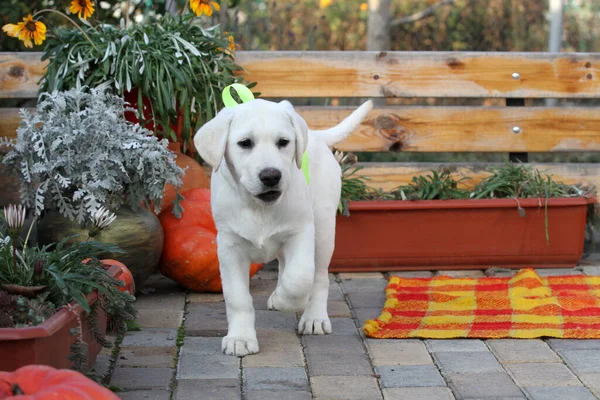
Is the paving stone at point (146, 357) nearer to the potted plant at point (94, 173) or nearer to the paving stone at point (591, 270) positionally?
the potted plant at point (94, 173)

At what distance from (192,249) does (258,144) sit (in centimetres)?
141

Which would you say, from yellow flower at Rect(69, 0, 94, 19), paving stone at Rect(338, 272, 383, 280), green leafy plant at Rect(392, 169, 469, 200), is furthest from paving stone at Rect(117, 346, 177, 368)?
yellow flower at Rect(69, 0, 94, 19)

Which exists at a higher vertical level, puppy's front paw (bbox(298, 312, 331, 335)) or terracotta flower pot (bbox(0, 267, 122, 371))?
terracotta flower pot (bbox(0, 267, 122, 371))

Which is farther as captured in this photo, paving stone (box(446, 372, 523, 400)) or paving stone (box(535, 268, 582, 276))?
paving stone (box(535, 268, 582, 276))

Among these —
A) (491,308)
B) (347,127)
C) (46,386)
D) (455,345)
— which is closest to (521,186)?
(491,308)

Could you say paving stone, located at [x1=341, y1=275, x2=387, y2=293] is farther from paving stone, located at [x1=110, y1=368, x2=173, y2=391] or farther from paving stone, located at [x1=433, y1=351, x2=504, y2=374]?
paving stone, located at [x1=110, y1=368, x2=173, y2=391]

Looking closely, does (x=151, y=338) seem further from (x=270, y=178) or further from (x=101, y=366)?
(x=270, y=178)

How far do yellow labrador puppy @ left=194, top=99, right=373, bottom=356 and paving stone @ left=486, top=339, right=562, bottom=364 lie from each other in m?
0.80

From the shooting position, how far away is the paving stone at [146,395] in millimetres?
3123

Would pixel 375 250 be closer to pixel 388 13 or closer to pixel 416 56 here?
pixel 416 56

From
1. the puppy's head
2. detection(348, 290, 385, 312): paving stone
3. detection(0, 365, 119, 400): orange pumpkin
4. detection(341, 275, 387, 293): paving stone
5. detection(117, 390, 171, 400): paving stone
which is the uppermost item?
the puppy's head

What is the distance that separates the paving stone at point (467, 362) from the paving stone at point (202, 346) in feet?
3.00

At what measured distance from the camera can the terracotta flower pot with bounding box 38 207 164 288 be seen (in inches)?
173

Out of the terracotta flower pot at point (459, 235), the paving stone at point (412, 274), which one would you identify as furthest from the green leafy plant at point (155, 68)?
the paving stone at point (412, 274)
